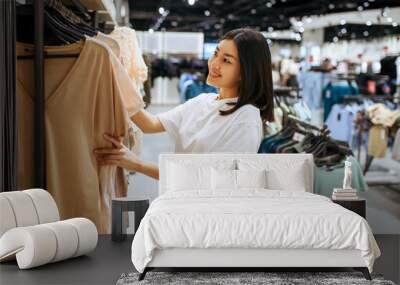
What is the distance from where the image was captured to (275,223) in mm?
4180

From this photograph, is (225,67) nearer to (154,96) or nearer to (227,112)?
(227,112)

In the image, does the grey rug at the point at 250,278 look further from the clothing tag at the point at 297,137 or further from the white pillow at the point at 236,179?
the clothing tag at the point at 297,137

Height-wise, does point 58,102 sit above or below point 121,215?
above

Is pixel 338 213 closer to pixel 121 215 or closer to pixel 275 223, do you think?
pixel 275 223

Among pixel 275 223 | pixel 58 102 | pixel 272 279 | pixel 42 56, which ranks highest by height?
pixel 42 56

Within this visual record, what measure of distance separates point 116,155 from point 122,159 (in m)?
0.10

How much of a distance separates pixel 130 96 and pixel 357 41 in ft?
10.0

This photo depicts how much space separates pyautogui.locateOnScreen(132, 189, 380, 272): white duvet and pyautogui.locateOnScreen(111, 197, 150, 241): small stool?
37.1 inches

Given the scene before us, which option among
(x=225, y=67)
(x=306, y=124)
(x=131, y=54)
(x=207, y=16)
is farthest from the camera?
(x=306, y=124)

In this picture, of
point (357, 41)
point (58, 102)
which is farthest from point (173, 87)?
point (357, 41)

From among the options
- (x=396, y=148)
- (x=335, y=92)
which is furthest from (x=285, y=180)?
(x=396, y=148)

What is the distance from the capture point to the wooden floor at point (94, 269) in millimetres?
4234

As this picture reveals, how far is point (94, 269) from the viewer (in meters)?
4.52

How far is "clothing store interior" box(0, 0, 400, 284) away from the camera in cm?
507
